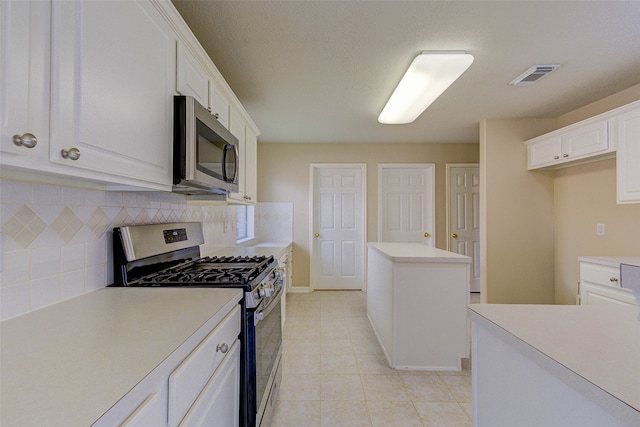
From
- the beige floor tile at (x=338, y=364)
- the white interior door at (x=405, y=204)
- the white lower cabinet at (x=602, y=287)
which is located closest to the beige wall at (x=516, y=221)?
the white lower cabinet at (x=602, y=287)

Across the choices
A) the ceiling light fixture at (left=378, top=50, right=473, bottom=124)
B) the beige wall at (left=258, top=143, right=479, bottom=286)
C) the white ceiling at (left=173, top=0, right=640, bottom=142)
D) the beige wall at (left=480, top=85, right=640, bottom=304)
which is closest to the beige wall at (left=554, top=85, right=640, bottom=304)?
the beige wall at (left=480, top=85, right=640, bottom=304)

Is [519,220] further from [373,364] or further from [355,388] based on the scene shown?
[355,388]

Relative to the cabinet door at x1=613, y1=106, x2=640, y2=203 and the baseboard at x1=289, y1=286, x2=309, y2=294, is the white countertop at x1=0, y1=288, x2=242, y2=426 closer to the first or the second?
the cabinet door at x1=613, y1=106, x2=640, y2=203

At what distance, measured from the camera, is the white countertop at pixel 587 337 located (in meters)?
0.55

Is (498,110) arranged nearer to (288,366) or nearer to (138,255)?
(288,366)

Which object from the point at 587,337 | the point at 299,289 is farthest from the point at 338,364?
the point at 299,289

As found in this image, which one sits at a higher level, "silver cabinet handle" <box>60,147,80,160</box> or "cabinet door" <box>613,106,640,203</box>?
"cabinet door" <box>613,106,640,203</box>

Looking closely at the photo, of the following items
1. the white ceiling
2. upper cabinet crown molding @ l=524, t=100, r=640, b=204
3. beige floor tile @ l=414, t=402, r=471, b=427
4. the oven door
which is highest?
the white ceiling

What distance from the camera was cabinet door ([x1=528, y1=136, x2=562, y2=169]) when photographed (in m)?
2.94

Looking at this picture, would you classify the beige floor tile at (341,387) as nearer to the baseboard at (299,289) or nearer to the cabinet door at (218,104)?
the cabinet door at (218,104)

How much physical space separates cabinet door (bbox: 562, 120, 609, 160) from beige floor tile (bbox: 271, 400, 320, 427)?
311cm

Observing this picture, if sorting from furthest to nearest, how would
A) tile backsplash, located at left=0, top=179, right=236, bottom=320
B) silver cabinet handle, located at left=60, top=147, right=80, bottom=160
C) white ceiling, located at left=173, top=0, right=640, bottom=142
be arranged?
1. white ceiling, located at left=173, top=0, right=640, bottom=142
2. tile backsplash, located at left=0, top=179, right=236, bottom=320
3. silver cabinet handle, located at left=60, top=147, right=80, bottom=160

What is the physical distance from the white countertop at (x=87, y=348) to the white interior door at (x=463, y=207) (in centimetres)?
420

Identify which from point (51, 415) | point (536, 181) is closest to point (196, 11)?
point (51, 415)
